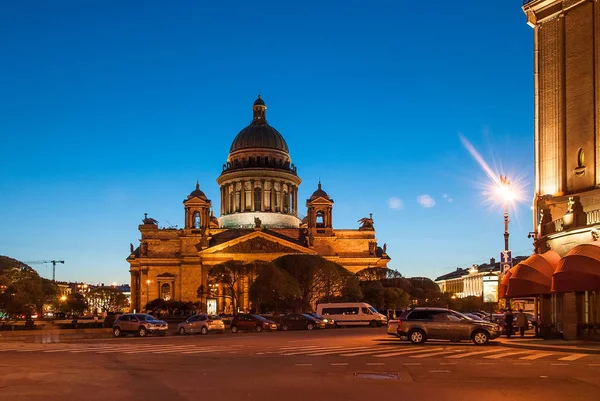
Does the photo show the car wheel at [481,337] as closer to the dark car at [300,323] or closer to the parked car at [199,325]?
the parked car at [199,325]

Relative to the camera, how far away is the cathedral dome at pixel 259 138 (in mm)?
133750

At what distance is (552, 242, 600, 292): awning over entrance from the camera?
2814 cm

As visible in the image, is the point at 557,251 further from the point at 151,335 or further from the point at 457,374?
the point at 151,335

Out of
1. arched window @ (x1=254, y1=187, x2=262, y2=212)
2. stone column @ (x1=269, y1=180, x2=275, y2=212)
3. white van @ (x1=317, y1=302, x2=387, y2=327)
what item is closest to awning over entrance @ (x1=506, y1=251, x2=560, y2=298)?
white van @ (x1=317, y1=302, x2=387, y2=327)

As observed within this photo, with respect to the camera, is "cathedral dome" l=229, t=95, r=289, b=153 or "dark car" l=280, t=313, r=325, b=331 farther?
"cathedral dome" l=229, t=95, r=289, b=153

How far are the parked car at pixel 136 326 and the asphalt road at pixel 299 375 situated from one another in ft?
55.3

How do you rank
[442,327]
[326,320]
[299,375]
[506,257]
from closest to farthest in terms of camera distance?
[299,375] < [442,327] < [506,257] < [326,320]

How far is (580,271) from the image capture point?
1118 inches

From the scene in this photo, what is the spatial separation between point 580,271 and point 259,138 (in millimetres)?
108232

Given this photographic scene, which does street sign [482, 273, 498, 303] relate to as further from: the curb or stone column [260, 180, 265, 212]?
stone column [260, 180, 265, 212]

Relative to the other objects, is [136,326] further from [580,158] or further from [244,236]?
[244,236]

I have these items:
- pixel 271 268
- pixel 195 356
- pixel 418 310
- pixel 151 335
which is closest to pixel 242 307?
pixel 271 268

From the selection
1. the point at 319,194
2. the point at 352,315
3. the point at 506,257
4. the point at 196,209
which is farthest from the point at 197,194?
the point at 506,257

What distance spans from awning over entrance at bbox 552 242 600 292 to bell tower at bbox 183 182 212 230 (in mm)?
90616
